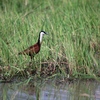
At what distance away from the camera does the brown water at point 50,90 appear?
248 inches

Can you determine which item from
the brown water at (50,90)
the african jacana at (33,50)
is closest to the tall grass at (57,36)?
the african jacana at (33,50)

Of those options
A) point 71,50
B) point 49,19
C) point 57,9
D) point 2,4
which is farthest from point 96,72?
point 2,4

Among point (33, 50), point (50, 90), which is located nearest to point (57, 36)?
point (33, 50)

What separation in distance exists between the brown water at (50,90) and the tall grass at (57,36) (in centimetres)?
22

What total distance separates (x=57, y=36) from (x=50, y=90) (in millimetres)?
1720

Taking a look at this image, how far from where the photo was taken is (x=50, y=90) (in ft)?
22.0

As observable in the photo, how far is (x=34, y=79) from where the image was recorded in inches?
285

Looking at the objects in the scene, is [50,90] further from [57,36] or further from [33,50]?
[57,36]

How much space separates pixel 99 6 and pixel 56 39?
2541 mm

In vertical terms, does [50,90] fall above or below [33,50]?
below

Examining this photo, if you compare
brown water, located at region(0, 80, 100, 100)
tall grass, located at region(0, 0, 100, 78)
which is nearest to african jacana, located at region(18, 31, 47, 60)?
tall grass, located at region(0, 0, 100, 78)

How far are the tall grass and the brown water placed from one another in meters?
0.22

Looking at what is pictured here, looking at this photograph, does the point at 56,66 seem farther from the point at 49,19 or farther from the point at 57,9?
the point at 57,9

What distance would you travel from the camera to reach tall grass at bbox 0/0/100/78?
7282 millimetres
